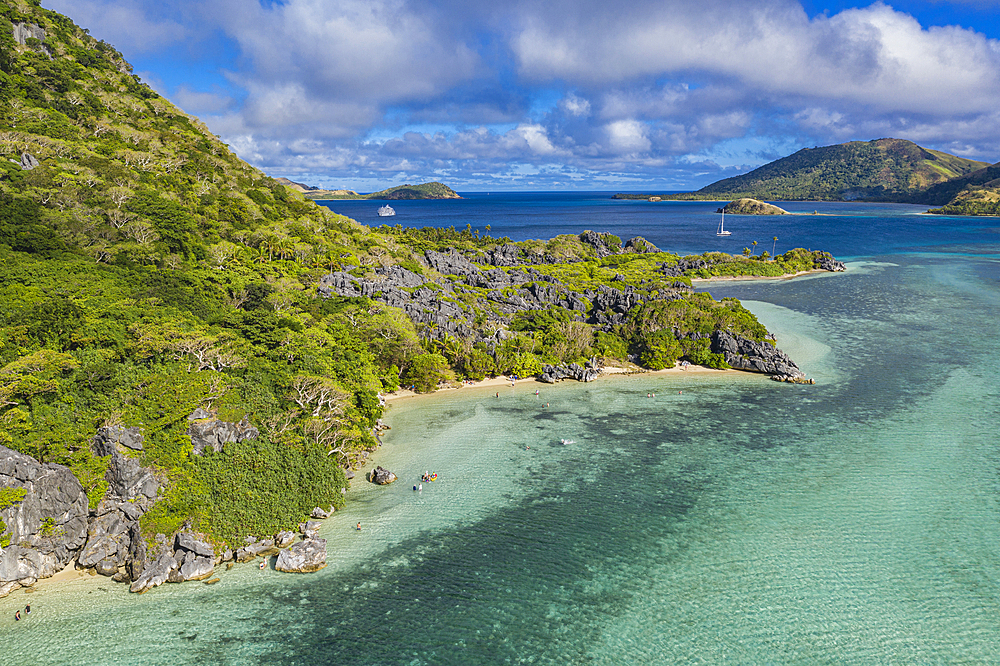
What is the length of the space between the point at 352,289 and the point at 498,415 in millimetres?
25834

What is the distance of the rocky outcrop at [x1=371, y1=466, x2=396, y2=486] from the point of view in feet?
108

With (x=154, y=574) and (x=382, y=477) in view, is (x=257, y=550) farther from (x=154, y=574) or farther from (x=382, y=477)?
(x=382, y=477)

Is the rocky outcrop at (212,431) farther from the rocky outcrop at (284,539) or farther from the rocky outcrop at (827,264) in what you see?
the rocky outcrop at (827,264)

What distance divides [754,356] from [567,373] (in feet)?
65.9

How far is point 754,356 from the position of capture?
2130 inches

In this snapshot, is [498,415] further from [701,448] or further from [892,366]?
[892,366]

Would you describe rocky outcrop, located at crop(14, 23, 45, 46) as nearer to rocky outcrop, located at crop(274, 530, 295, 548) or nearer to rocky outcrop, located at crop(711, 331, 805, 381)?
rocky outcrop, located at crop(274, 530, 295, 548)

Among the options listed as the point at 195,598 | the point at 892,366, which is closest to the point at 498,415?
the point at 195,598

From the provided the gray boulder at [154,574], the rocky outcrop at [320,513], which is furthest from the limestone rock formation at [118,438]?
the rocky outcrop at [320,513]

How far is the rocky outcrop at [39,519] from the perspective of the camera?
76.5 feet

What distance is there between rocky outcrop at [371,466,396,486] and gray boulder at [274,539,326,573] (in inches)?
282

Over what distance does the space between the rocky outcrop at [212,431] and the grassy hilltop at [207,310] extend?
41 centimetres

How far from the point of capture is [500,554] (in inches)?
1045

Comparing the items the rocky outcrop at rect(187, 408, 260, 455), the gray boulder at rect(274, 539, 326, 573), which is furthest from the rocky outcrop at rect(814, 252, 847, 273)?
the rocky outcrop at rect(187, 408, 260, 455)
